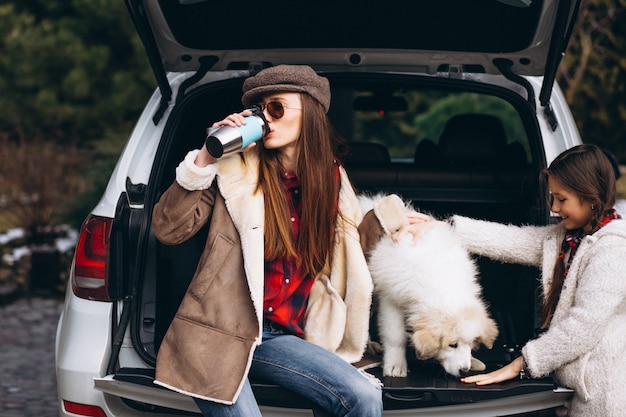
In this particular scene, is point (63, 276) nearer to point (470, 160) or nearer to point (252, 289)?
point (470, 160)

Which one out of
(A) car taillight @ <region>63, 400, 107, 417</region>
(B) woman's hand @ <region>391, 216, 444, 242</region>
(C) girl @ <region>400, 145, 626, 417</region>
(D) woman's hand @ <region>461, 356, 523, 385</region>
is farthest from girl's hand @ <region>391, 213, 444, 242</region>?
(A) car taillight @ <region>63, 400, 107, 417</region>

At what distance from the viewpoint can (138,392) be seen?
286 centimetres

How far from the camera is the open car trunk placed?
A: 2844mm

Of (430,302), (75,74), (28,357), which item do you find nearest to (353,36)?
(430,302)

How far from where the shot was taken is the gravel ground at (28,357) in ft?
15.3

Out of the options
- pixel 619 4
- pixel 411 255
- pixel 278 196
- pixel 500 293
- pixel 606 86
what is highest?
pixel 278 196

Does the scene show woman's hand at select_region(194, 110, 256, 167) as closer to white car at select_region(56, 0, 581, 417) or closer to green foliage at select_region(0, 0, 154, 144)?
white car at select_region(56, 0, 581, 417)

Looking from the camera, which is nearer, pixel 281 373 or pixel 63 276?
pixel 281 373

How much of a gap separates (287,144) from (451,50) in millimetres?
1103

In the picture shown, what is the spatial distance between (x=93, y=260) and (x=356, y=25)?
149cm

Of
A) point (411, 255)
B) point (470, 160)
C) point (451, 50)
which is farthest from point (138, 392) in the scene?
point (470, 160)

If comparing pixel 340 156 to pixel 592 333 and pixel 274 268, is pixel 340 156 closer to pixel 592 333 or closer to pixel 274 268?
pixel 274 268

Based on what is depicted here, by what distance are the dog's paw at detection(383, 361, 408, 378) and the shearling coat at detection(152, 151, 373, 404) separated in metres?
0.28

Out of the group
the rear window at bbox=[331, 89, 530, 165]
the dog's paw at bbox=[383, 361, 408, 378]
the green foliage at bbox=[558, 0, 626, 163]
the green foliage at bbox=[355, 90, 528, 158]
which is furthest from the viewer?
the green foliage at bbox=[355, 90, 528, 158]
